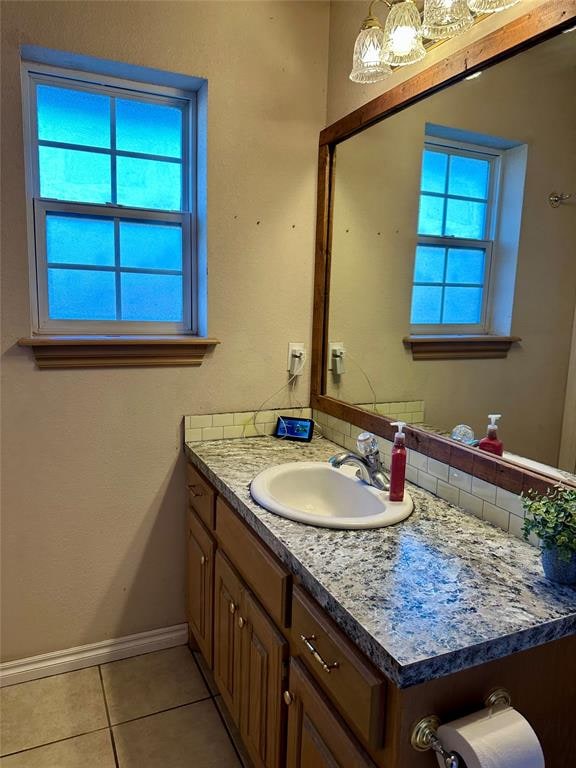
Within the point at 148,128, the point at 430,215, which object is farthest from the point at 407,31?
the point at 148,128

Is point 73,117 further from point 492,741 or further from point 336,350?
point 492,741

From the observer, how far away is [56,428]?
6.29 feet

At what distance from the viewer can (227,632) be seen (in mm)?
1657

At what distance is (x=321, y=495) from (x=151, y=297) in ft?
3.40

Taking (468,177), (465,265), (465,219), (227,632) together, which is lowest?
(227,632)

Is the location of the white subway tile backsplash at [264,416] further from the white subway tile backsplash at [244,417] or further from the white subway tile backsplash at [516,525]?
the white subway tile backsplash at [516,525]

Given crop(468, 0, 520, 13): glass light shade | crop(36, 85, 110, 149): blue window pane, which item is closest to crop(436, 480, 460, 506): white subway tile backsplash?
crop(468, 0, 520, 13): glass light shade

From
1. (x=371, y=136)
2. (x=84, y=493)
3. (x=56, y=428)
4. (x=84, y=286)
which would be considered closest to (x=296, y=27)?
(x=371, y=136)

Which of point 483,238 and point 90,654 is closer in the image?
point 483,238

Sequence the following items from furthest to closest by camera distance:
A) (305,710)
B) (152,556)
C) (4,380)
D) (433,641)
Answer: (152,556)
(4,380)
(305,710)
(433,641)

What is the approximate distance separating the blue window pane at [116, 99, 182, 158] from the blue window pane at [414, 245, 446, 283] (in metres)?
1.08

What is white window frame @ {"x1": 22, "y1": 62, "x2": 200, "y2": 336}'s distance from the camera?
1.84 m

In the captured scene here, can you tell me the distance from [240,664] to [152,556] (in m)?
0.73

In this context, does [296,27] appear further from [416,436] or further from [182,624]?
[182,624]
